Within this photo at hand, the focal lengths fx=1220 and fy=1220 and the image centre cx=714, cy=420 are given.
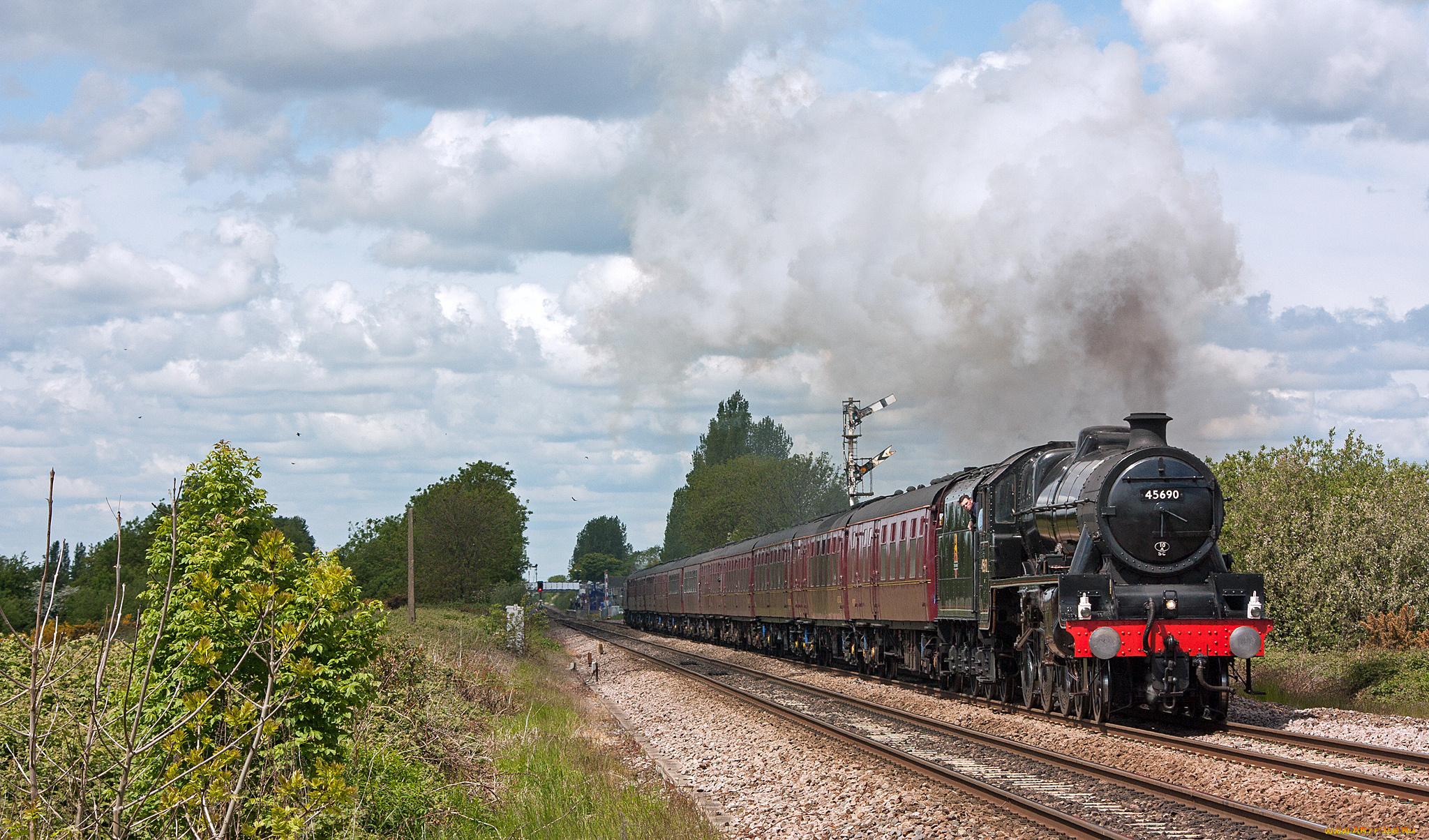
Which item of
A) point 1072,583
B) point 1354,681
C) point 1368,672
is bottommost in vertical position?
point 1354,681

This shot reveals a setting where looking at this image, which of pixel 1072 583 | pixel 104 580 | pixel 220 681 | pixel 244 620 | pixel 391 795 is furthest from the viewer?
pixel 104 580

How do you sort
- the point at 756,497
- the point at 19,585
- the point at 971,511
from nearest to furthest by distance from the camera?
1. the point at 971,511
2. the point at 19,585
3. the point at 756,497

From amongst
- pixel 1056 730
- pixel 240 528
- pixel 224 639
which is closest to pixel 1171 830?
pixel 1056 730

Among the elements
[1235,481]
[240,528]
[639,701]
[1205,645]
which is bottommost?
[639,701]

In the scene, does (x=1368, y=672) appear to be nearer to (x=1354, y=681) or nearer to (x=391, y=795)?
(x=1354, y=681)

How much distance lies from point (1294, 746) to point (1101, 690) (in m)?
2.42

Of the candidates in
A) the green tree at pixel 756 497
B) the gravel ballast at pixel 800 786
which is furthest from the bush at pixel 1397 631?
the green tree at pixel 756 497

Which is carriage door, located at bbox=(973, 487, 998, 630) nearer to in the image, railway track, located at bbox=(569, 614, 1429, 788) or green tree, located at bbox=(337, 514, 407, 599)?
railway track, located at bbox=(569, 614, 1429, 788)

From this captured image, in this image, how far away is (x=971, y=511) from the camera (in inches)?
758

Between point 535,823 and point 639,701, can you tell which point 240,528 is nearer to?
point 535,823

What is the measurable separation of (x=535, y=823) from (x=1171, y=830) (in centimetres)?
527

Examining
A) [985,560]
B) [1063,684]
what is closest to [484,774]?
[1063,684]

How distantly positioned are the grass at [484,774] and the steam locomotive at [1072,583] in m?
5.96

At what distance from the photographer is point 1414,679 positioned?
66.2 feet
